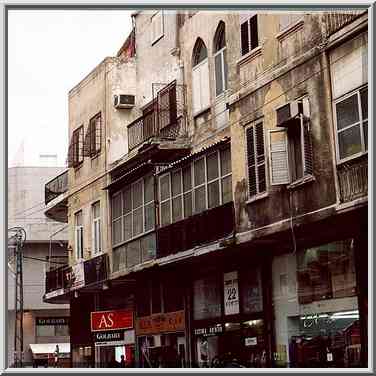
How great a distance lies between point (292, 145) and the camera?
900 cm

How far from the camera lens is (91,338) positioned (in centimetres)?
877

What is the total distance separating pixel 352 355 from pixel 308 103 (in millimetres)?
2263

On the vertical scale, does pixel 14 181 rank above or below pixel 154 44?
below

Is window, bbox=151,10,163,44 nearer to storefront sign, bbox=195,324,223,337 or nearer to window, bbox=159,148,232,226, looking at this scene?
window, bbox=159,148,232,226

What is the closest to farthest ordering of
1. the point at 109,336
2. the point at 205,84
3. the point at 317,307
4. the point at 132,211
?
the point at 317,307
the point at 109,336
the point at 132,211
the point at 205,84

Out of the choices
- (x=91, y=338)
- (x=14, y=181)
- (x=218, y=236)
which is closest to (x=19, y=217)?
(x=14, y=181)

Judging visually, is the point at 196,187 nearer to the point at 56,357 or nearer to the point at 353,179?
the point at 353,179

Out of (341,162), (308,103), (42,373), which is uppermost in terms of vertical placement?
(308,103)

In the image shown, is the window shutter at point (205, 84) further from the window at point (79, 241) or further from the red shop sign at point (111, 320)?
the red shop sign at point (111, 320)

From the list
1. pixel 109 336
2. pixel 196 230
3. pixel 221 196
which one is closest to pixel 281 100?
pixel 221 196

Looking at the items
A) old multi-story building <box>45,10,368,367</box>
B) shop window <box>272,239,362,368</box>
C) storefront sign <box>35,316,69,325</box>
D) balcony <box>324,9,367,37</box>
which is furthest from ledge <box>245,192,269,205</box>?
storefront sign <box>35,316,69,325</box>

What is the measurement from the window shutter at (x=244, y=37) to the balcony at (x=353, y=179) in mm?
1390

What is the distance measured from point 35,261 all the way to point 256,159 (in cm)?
210

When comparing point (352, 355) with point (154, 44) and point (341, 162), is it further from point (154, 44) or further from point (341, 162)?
point (154, 44)
